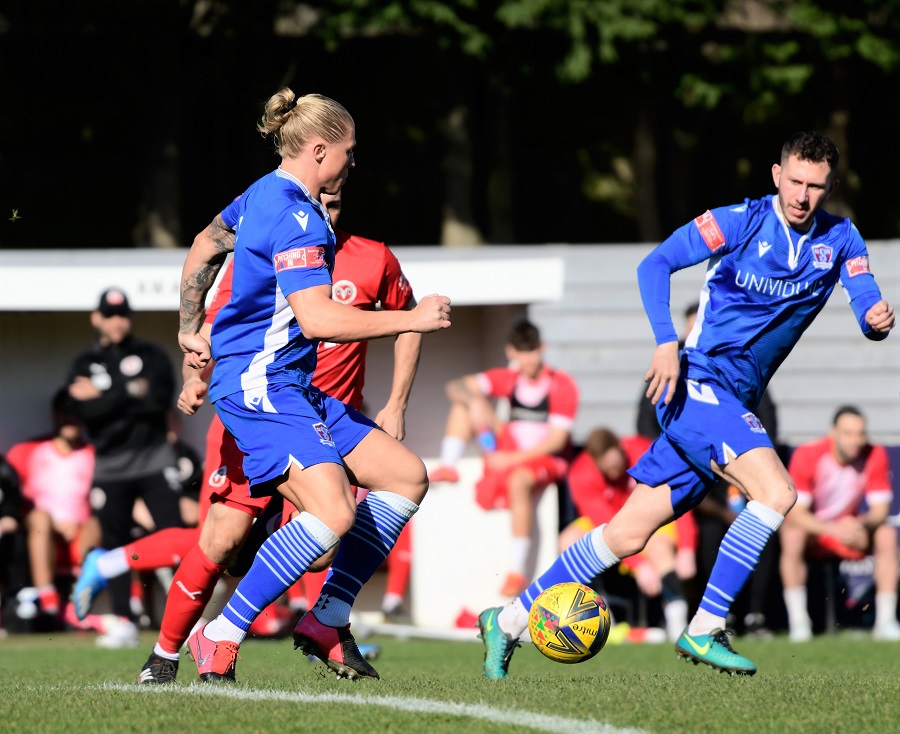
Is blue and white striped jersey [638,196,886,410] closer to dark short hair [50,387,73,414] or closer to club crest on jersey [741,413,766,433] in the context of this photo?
club crest on jersey [741,413,766,433]

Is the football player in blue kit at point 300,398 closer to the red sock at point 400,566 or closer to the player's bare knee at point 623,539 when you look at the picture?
the player's bare knee at point 623,539

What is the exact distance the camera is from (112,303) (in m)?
10.4

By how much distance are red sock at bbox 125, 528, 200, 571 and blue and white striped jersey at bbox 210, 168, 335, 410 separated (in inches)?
161

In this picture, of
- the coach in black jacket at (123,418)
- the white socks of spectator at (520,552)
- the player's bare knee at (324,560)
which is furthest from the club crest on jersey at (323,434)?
the white socks of spectator at (520,552)

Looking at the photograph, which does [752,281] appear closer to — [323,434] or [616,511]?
[323,434]

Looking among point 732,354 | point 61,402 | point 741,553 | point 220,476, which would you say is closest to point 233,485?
point 220,476

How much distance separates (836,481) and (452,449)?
2.68 metres

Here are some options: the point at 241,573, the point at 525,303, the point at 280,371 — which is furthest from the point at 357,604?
Answer: the point at 280,371

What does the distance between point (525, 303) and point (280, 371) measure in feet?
19.9

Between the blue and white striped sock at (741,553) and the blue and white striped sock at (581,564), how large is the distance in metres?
0.43

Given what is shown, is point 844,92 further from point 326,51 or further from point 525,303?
point 525,303

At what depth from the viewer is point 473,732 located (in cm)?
439

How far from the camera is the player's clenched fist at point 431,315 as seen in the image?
16.9 feet

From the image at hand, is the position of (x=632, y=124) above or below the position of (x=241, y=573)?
above
